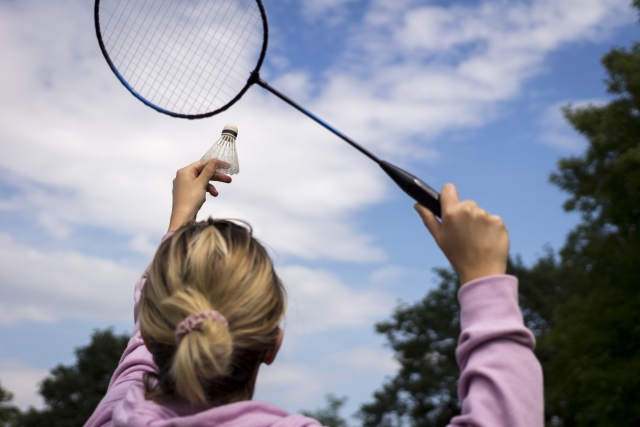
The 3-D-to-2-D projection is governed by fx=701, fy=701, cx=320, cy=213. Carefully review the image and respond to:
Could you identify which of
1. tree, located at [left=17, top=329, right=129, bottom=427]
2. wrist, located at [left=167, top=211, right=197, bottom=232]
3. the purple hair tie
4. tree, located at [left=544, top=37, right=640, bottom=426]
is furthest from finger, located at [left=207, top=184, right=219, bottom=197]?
tree, located at [left=17, top=329, right=129, bottom=427]

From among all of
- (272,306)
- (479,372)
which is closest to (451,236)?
(479,372)

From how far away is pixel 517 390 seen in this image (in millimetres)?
1537

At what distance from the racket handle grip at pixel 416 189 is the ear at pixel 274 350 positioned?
80cm

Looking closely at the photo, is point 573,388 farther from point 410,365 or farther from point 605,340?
point 410,365

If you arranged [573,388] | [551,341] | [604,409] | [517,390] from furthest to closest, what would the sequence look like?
[551,341] < [573,388] < [604,409] < [517,390]

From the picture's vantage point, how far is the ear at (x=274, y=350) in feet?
5.95

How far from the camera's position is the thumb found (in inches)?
114

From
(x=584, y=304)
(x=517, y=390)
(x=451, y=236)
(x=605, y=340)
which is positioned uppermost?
(x=584, y=304)

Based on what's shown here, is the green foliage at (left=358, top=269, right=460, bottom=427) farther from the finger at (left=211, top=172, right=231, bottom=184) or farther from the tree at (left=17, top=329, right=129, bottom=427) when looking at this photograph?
the finger at (left=211, top=172, right=231, bottom=184)

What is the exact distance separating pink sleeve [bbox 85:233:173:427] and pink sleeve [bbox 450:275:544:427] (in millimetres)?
1014

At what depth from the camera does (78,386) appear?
44.1 metres

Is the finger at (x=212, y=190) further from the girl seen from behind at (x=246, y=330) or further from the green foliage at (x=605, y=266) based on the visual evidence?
the green foliage at (x=605, y=266)

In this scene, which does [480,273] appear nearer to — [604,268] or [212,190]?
[212,190]

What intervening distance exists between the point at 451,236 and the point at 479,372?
38 centimetres
